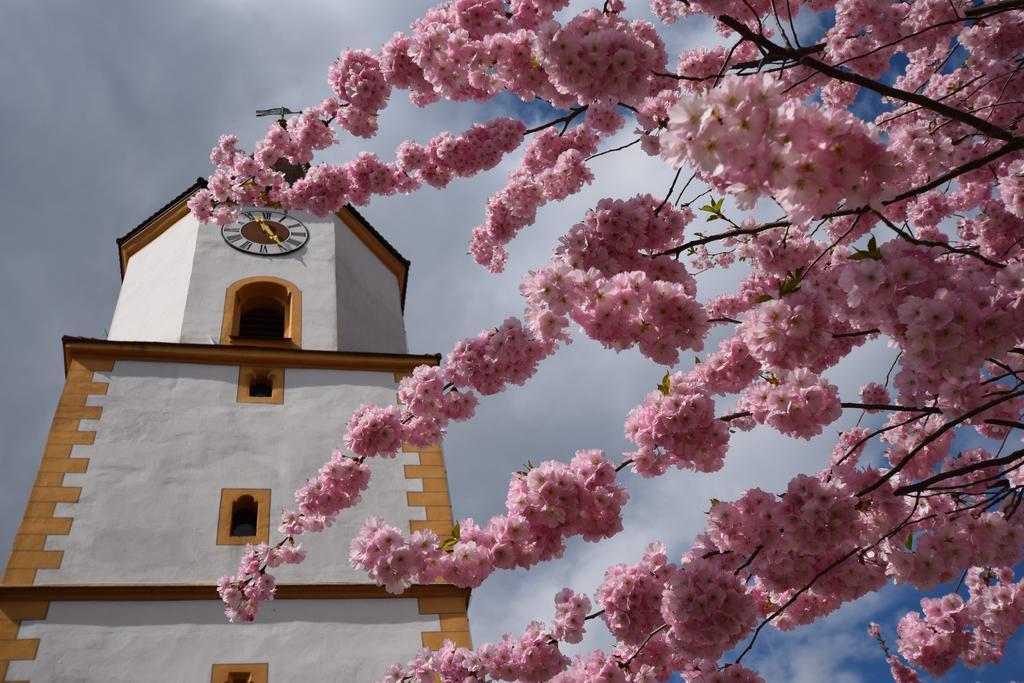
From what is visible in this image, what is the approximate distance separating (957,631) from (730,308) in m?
2.79

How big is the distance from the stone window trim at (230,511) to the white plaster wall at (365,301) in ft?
11.4

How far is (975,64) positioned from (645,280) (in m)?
3.72

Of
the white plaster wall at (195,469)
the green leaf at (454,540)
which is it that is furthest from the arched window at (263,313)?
the green leaf at (454,540)

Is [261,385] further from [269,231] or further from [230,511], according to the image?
[269,231]

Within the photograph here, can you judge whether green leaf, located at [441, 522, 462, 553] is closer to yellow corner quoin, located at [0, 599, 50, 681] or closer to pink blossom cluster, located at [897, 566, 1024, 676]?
pink blossom cluster, located at [897, 566, 1024, 676]

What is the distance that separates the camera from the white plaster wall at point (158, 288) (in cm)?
1437

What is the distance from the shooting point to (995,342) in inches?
132

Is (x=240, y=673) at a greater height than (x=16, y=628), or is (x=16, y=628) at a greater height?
(x=16, y=628)

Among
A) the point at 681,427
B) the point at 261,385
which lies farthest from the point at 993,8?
the point at 261,385

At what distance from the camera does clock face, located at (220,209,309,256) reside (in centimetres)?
1580

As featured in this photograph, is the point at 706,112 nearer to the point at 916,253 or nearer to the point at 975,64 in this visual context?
the point at 916,253

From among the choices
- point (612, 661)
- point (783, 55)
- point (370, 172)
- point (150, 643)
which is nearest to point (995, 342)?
point (783, 55)

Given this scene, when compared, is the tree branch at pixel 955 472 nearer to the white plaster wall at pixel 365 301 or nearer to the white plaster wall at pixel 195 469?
the white plaster wall at pixel 195 469

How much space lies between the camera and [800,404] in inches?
167
